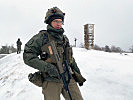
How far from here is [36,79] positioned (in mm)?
2490

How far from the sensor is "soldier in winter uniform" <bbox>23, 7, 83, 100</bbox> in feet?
7.80

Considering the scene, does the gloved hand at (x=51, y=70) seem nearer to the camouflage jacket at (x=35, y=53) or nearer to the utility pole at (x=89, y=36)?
the camouflage jacket at (x=35, y=53)

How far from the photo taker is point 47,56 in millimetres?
2537

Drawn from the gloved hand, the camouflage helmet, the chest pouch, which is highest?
the camouflage helmet

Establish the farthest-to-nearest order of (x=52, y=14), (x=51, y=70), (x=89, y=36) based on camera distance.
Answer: (x=89, y=36)
(x=52, y=14)
(x=51, y=70)

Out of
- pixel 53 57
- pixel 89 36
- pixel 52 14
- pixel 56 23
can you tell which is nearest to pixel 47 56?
pixel 53 57

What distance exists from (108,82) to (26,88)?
2.51 metres

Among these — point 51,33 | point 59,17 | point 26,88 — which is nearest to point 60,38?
point 51,33

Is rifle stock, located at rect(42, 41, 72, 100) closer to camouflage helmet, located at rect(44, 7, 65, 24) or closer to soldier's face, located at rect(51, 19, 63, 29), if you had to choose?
soldier's face, located at rect(51, 19, 63, 29)

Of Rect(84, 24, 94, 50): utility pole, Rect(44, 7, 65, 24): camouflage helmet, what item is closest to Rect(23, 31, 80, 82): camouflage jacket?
Rect(44, 7, 65, 24): camouflage helmet

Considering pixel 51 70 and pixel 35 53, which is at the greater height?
pixel 35 53

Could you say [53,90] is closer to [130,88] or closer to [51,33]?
[51,33]

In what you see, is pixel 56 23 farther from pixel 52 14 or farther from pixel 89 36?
pixel 89 36

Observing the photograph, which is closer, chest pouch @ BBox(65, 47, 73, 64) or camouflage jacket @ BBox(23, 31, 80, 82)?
camouflage jacket @ BBox(23, 31, 80, 82)
